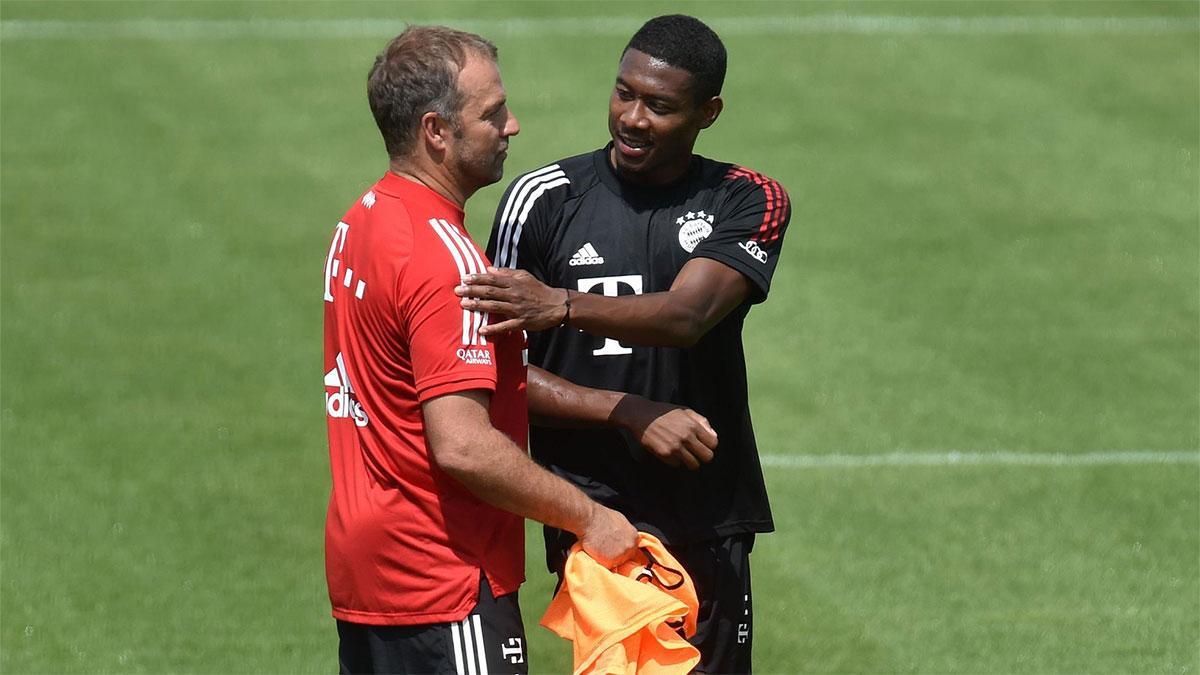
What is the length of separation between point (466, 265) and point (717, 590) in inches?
64.7

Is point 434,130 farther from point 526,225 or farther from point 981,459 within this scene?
point 981,459

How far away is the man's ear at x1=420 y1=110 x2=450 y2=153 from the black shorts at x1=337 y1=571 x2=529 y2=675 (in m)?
1.22

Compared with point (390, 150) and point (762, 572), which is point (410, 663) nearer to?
point (390, 150)

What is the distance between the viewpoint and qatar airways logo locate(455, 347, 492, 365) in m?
4.73

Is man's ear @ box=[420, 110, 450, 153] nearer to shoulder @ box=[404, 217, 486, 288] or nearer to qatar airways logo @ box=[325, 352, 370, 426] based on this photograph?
shoulder @ box=[404, 217, 486, 288]

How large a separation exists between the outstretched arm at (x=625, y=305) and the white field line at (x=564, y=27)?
11.1 meters

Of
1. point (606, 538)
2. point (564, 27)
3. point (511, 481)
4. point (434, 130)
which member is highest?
point (434, 130)

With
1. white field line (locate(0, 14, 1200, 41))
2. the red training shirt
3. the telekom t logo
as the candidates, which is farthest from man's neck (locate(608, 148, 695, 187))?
white field line (locate(0, 14, 1200, 41))

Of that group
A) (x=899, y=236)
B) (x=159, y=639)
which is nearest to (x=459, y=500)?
(x=159, y=639)

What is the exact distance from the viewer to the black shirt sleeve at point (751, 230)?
563 centimetres

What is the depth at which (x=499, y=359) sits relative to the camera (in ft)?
16.5

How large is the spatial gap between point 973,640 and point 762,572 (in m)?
1.16

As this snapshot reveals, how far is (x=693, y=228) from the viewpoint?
5789mm

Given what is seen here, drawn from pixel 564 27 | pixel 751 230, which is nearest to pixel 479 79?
pixel 751 230
